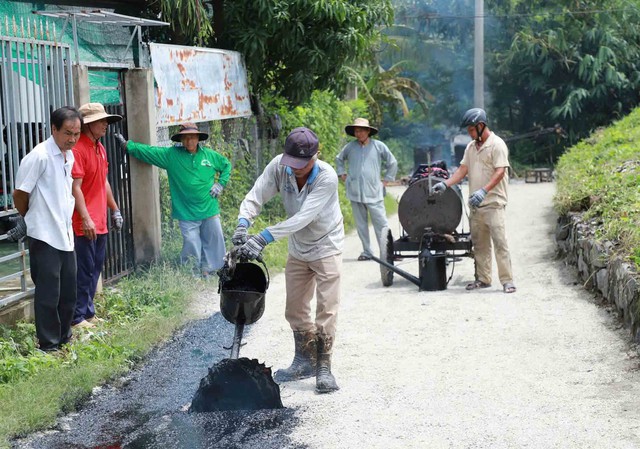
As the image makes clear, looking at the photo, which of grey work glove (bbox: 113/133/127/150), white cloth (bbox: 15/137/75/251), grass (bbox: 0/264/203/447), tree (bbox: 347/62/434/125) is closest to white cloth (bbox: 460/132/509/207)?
grass (bbox: 0/264/203/447)

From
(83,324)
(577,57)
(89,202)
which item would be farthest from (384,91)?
(83,324)

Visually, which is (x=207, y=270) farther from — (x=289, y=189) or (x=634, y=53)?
(x=634, y=53)

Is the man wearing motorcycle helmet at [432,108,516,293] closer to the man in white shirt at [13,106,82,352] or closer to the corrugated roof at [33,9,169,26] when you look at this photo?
the corrugated roof at [33,9,169,26]

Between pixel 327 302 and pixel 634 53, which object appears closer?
pixel 327 302

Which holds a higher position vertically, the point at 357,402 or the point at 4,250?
the point at 4,250

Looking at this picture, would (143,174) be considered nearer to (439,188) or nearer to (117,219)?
(117,219)

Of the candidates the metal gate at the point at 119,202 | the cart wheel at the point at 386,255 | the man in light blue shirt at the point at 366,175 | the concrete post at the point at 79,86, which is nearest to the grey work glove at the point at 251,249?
the concrete post at the point at 79,86

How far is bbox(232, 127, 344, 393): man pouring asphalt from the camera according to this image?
6.95 meters

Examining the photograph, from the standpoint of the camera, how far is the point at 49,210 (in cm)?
764

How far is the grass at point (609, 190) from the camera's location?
987cm

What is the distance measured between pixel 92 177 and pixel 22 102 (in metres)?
0.86

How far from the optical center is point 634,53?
33406mm

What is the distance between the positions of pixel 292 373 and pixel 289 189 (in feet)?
4.63

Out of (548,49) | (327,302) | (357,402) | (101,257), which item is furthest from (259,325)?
(548,49)
